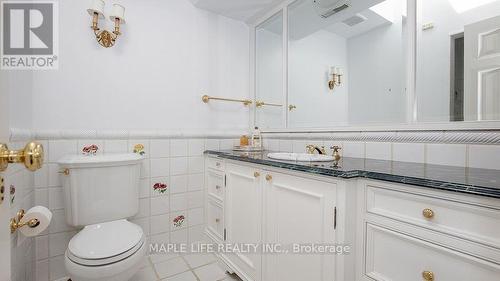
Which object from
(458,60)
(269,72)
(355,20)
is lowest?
(458,60)

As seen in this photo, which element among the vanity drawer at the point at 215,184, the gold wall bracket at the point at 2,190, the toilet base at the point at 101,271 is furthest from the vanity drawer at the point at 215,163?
the gold wall bracket at the point at 2,190

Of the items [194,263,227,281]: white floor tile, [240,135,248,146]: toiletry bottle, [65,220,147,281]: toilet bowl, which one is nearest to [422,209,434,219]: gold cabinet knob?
[65,220,147,281]: toilet bowl

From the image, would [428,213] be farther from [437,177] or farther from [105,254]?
[105,254]

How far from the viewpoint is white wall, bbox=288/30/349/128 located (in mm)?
1636

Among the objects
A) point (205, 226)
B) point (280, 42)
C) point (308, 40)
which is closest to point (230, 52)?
point (280, 42)

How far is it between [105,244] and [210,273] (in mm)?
767

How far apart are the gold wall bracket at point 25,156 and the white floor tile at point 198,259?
1.56 m

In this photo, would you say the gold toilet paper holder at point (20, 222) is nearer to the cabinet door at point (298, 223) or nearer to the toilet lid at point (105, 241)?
the toilet lid at point (105, 241)

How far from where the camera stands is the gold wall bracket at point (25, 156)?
0.40 metres

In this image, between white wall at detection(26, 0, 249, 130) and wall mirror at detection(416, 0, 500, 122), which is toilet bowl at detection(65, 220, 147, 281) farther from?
wall mirror at detection(416, 0, 500, 122)

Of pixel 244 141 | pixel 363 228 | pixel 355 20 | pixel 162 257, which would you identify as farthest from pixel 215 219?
pixel 355 20

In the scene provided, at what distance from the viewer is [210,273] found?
1.64 metres

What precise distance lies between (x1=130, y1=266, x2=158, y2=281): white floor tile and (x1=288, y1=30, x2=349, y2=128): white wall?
1463 millimetres

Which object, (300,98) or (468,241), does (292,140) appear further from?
(468,241)
